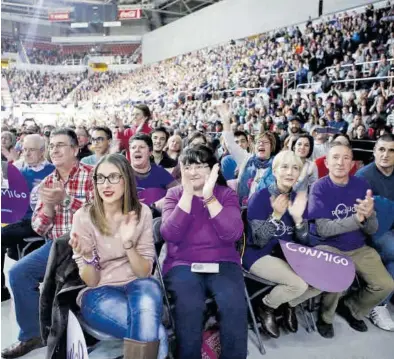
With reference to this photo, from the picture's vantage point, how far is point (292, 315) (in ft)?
8.79

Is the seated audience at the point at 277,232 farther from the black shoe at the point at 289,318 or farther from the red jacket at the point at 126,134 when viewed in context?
the red jacket at the point at 126,134

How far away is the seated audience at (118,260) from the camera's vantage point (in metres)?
1.77

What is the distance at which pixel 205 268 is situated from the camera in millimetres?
2166

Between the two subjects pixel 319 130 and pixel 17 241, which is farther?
pixel 319 130

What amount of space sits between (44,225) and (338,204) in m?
1.77

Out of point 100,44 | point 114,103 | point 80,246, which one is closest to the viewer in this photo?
point 80,246

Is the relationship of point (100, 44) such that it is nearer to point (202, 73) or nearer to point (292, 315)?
point (202, 73)

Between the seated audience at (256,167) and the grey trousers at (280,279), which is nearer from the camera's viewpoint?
the grey trousers at (280,279)

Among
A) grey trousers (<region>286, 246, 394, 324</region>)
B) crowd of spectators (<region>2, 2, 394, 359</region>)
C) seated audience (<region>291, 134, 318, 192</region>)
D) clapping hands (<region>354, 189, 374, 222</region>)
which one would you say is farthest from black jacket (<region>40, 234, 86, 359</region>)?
seated audience (<region>291, 134, 318, 192</region>)

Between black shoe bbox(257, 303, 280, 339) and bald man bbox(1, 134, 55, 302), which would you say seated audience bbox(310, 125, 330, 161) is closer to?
black shoe bbox(257, 303, 280, 339)

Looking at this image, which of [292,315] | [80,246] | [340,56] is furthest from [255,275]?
[340,56]

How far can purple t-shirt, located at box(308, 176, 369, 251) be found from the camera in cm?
267

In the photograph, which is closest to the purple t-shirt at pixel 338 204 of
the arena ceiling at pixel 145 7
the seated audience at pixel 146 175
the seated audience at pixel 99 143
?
the seated audience at pixel 146 175

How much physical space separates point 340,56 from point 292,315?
9319mm
